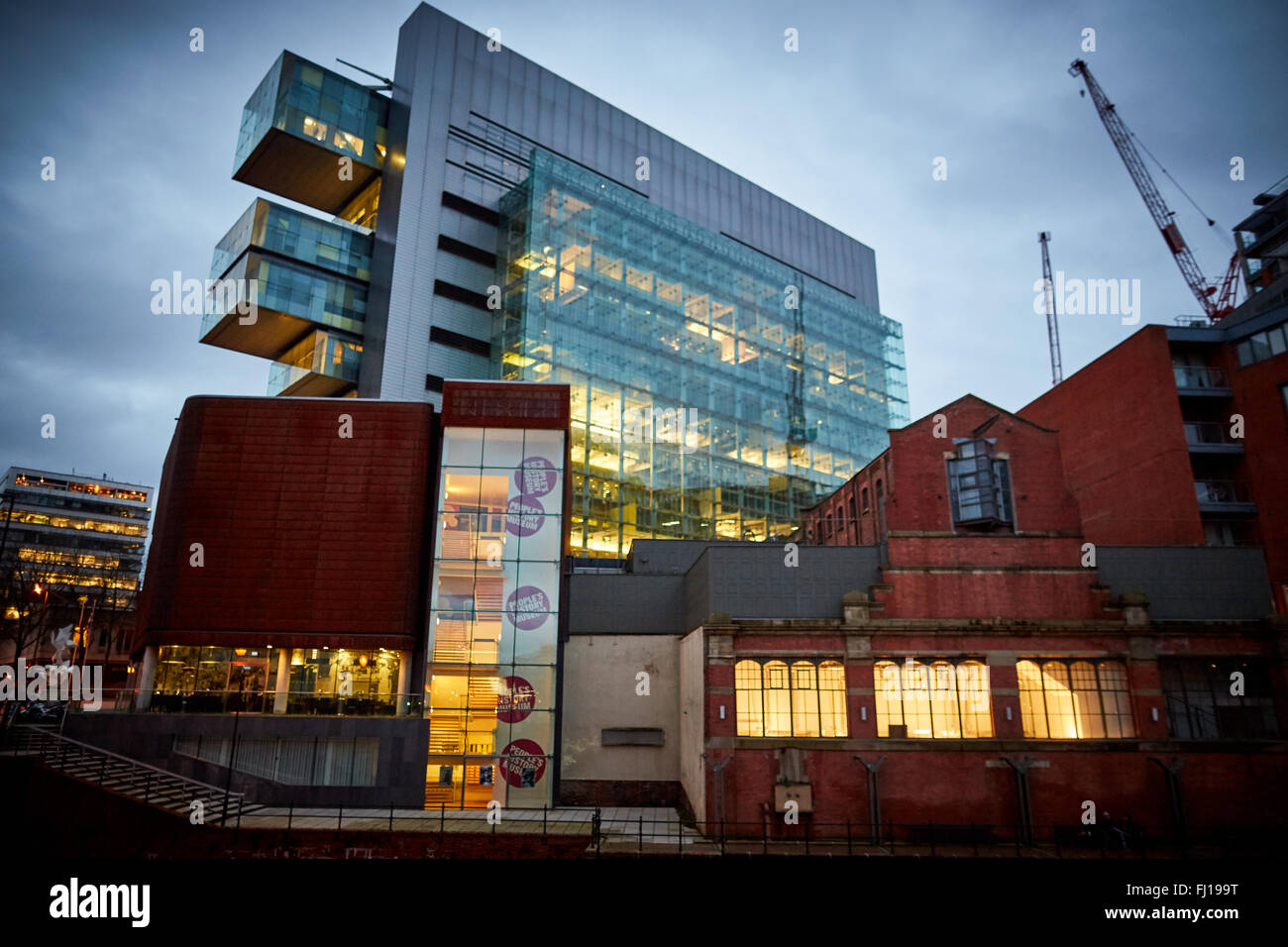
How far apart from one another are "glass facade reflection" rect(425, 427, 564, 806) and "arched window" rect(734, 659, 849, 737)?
28.5ft

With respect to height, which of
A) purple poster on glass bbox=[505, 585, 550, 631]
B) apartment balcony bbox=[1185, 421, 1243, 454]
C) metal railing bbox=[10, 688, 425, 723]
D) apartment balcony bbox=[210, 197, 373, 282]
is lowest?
metal railing bbox=[10, 688, 425, 723]

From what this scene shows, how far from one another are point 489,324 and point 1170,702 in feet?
170

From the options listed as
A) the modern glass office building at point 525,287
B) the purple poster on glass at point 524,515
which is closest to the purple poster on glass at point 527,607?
the purple poster on glass at point 524,515

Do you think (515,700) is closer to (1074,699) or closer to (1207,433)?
(1074,699)

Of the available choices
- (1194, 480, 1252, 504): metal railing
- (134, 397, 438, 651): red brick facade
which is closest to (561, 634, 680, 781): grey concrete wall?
(134, 397, 438, 651): red brick facade

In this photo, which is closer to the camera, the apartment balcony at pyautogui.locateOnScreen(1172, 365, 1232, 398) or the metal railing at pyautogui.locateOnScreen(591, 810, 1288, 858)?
the metal railing at pyautogui.locateOnScreen(591, 810, 1288, 858)

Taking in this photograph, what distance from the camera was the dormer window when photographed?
30.6 m

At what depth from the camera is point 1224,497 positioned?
42.8m

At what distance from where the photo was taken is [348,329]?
63.1 m

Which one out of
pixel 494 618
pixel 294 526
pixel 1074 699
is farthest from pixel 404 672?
pixel 1074 699

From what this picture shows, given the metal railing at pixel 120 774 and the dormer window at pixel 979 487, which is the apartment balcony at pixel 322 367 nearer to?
the metal railing at pixel 120 774

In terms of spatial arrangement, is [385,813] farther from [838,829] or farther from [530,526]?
[838,829]

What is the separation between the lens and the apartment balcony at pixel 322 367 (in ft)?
203

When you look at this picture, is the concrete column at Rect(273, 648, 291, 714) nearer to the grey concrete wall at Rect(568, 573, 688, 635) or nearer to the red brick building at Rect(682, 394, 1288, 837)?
the grey concrete wall at Rect(568, 573, 688, 635)
